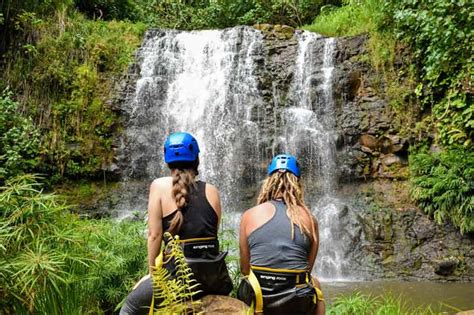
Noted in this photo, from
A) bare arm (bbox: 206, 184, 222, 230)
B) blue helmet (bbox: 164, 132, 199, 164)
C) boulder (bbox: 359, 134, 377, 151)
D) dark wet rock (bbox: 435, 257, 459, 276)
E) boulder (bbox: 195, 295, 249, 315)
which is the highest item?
boulder (bbox: 359, 134, 377, 151)

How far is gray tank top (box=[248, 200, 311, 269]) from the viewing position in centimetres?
274

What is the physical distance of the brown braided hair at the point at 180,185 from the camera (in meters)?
2.66

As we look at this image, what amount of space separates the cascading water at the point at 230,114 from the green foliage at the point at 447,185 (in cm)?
178

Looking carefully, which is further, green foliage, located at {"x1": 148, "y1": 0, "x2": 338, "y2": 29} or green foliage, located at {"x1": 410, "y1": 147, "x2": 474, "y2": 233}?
green foliage, located at {"x1": 148, "y1": 0, "x2": 338, "y2": 29}

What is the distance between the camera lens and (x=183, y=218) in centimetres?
269

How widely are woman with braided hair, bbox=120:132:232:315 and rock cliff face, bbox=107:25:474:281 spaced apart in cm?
642

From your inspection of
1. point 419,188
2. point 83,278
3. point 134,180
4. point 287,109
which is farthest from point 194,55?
point 83,278

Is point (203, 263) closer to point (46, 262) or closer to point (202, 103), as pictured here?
point (46, 262)

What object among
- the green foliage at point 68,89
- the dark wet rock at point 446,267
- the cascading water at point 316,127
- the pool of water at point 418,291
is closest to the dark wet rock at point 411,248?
the dark wet rock at point 446,267

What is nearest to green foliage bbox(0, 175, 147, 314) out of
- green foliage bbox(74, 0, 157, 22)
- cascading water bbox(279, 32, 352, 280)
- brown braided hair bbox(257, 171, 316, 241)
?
brown braided hair bbox(257, 171, 316, 241)

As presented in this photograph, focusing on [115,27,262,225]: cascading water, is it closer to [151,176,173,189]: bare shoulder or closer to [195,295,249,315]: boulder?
[195,295,249,315]: boulder

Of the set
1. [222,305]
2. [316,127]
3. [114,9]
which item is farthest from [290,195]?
[114,9]

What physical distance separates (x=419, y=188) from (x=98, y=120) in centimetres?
780

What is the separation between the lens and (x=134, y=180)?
11.1m
